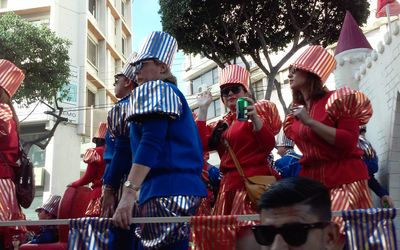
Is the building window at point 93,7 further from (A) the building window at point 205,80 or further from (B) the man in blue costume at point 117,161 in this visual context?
(B) the man in blue costume at point 117,161

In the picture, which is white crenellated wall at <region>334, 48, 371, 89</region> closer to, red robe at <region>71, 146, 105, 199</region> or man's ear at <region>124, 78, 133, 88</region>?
red robe at <region>71, 146, 105, 199</region>

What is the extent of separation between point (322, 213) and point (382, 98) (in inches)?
235

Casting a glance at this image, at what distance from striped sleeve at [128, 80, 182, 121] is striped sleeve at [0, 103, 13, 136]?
1.48m

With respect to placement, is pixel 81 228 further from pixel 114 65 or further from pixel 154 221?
pixel 114 65

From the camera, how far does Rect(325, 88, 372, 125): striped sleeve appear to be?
10.8ft

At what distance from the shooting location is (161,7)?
13602 millimetres

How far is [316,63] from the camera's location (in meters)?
3.61

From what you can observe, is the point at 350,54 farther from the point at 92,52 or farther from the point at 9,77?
the point at 92,52

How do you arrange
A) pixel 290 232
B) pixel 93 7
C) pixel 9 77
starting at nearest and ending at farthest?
pixel 290 232, pixel 9 77, pixel 93 7

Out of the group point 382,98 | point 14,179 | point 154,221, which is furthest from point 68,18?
point 154,221

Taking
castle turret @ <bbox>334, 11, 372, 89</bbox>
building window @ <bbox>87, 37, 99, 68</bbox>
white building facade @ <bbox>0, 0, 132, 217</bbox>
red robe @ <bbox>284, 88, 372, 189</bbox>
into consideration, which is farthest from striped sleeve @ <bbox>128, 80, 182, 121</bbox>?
building window @ <bbox>87, 37, 99, 68</bbox>

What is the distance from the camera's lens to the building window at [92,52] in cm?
2758

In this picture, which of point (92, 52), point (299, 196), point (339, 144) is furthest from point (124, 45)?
point (299, 196)

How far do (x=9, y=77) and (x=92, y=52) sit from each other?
81.5ft
